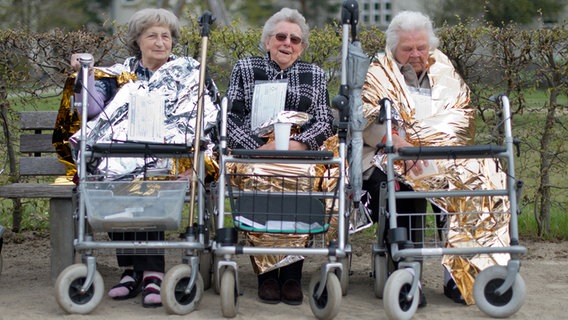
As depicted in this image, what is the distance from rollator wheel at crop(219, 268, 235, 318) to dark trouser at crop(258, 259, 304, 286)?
550 mm

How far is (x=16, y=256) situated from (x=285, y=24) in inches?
101

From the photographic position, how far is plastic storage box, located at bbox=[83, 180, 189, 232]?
5777mm

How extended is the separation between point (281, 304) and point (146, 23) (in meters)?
1.86

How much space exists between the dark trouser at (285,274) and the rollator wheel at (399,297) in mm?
783

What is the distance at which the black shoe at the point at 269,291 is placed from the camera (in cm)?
615

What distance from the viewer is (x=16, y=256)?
7.62 m

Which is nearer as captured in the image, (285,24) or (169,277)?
(169,277)

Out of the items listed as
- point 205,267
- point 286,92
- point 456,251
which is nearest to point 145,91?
point 286,92

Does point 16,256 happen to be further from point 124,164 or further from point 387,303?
point 387,303

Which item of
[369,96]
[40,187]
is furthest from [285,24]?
[40,187]

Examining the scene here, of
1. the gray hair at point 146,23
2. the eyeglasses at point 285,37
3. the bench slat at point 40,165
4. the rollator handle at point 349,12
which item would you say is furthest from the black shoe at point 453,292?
the bench slat at point 40,165

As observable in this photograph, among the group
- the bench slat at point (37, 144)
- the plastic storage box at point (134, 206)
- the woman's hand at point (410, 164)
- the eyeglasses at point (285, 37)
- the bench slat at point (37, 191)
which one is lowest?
the plastic storage box at point (134, 206)

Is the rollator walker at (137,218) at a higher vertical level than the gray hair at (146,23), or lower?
lower

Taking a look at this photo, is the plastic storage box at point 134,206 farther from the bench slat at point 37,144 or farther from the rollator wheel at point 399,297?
the bench slat at point 37,144
